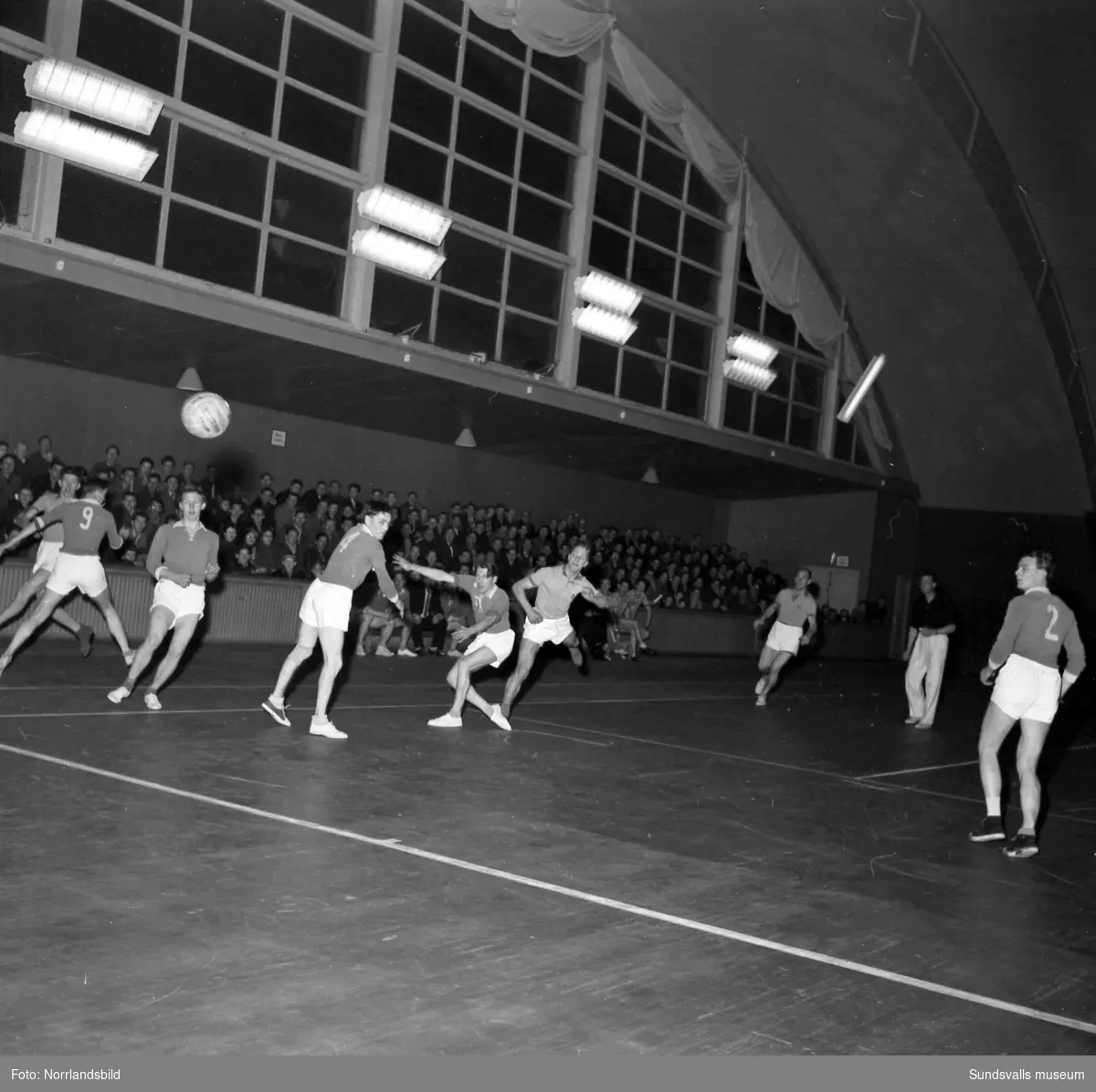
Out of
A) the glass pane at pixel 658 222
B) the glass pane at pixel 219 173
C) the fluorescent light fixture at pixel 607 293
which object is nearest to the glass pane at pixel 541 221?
the fluorescent light fixture at pixel 607 293

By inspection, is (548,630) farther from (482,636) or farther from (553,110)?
(553,110)

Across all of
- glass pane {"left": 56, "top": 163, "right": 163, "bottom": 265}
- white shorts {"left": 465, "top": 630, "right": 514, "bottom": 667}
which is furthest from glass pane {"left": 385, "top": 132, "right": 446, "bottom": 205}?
white shorts {"left": 465, "top": 630, "right": 514, "bottom": 667}

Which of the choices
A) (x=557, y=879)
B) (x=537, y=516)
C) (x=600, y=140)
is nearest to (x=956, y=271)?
(x=600, y=140)

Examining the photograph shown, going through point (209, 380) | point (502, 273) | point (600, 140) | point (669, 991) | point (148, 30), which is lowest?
point (669, 991)

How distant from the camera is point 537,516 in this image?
30391 millimetres

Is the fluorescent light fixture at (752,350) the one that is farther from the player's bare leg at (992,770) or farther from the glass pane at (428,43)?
the player's bare leg at (992,770)

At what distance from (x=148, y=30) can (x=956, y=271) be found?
755 inches

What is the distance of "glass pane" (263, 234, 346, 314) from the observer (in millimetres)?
20031

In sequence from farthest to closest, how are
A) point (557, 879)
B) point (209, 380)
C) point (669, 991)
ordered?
point (209, 380) → point (557, 879) → point (669, 991)

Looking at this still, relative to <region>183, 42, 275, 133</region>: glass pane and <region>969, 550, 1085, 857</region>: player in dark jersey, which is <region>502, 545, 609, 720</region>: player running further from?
<region>183, 42, 275, 133</region>: glass pane

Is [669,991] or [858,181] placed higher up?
[858,181]

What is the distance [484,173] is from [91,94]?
857 cm

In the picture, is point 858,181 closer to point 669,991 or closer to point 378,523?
point 378,523

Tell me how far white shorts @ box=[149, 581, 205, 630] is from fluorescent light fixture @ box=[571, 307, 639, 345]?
15.0m
